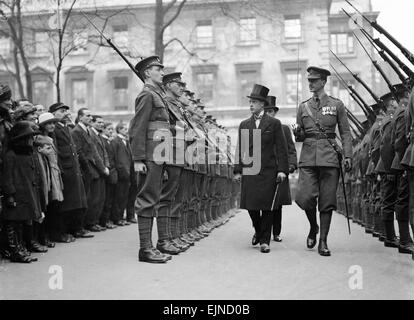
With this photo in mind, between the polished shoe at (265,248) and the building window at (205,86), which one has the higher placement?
the building window at (205,86)

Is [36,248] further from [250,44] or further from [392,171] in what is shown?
[250,44]

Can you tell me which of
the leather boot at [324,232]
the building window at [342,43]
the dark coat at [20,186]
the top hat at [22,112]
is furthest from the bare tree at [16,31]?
the building window at [342,43]

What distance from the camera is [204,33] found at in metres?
36.1

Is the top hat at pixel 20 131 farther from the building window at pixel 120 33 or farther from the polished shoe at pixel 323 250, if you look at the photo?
the building window at pixel 120 33

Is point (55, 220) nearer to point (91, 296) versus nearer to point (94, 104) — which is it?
point (91, 296)

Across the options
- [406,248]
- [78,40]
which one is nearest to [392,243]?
[406,248]

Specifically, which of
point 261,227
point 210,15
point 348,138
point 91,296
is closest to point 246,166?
point 261,227

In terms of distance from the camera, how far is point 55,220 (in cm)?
951

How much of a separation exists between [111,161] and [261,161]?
4811mm

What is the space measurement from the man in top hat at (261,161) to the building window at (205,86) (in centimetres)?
2732

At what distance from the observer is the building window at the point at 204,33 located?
1419 inches

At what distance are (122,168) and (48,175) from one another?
4.02m

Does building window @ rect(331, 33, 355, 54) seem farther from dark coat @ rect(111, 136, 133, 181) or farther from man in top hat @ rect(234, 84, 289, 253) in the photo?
man in top hat @ rect(234, 84, 289, 253)

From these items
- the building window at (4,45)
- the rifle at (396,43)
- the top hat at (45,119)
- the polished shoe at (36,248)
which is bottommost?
the polished shoe at (36,248)
